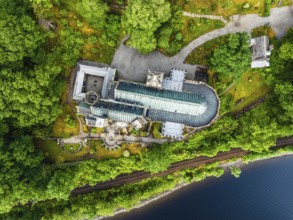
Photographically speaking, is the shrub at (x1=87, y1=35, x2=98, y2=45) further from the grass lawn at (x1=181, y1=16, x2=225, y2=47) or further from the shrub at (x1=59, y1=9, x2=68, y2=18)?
the grass lawn at (x1=181, y1=16, x2=225, y2=47)

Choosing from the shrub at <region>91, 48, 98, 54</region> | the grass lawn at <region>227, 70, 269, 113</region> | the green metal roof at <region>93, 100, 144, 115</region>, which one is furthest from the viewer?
the grass lawn at <region>227, 70, 269, 113</region>

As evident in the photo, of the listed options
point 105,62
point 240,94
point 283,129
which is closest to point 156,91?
point 105,62

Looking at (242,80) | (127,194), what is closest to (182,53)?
(242,80)

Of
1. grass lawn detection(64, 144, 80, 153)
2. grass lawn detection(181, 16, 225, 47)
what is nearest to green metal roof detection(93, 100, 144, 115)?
grass lawn detection(64, 144, 80, 153)

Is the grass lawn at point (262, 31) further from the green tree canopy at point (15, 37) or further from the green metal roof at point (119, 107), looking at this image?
the green tree canopy at point (15, 37)

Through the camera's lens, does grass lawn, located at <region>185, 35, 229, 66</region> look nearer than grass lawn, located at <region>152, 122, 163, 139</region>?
Yes

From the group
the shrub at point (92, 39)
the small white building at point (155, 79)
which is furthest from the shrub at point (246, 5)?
the shrub at point (92, 39)
